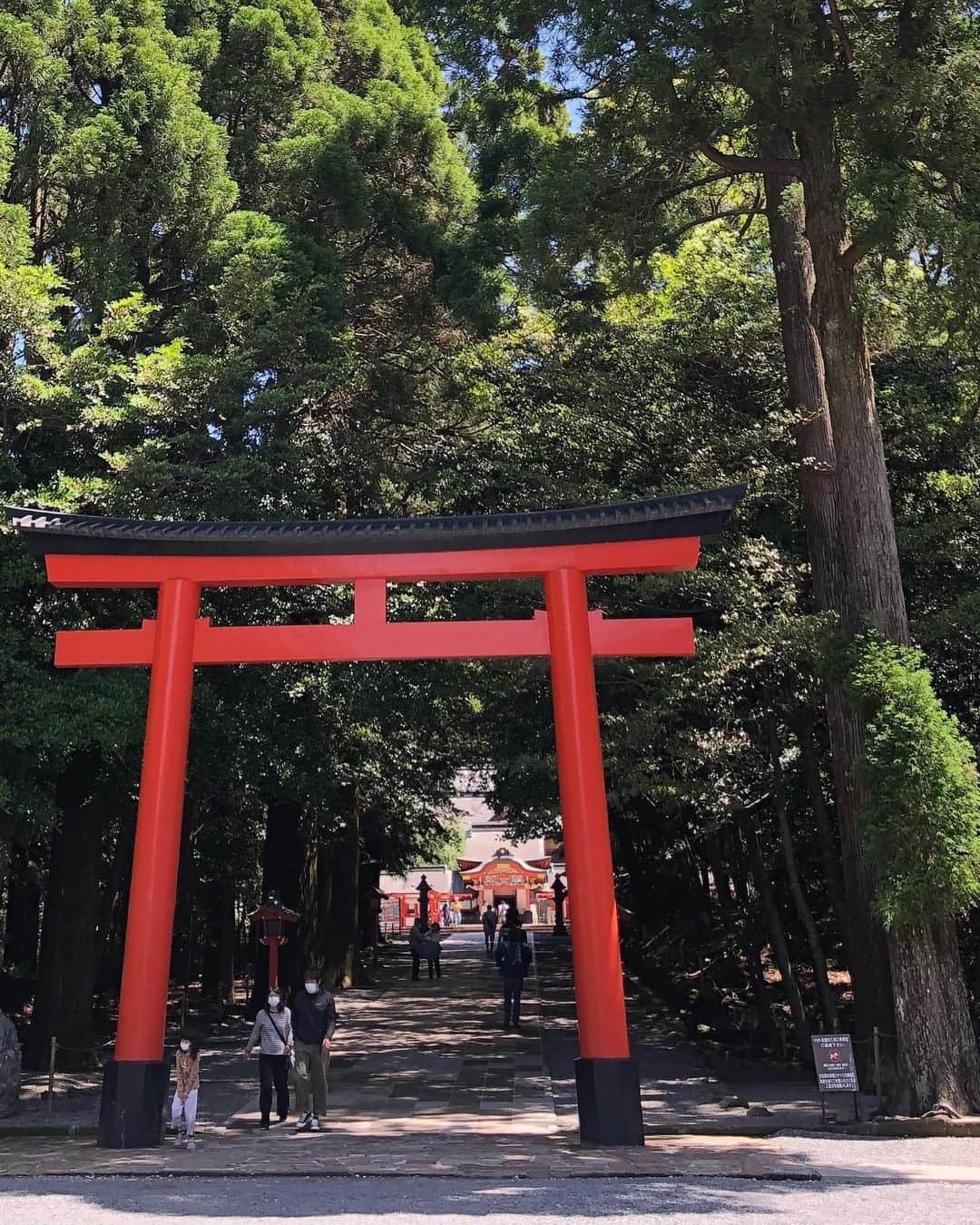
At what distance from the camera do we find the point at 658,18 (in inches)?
458

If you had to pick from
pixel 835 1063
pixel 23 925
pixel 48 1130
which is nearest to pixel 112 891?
pixel 23 925

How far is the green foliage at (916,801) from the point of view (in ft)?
32.0

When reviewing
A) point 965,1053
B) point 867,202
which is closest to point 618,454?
point 867,202

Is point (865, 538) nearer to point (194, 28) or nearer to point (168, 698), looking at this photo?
point (168, 698)

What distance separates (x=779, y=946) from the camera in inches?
625

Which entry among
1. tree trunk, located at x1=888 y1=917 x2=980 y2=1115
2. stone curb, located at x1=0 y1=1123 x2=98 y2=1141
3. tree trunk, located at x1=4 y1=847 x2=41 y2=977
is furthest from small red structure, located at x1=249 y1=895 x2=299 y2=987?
tree trunk, located at x1=888 y1=917 x2=980 y2=1115

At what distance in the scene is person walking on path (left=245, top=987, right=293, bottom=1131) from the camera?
407 inches

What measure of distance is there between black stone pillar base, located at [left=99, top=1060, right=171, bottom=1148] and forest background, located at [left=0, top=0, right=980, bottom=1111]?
3.67 m

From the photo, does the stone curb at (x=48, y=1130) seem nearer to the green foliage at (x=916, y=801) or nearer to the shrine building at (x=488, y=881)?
the green foliage at (x=916, y=801)

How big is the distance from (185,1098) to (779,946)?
9711mm

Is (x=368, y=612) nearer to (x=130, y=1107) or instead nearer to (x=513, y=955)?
(x=130, y=1107)

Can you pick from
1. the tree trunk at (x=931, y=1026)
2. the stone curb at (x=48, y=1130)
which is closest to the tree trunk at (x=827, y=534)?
the tree trunk at (x=931, y=1026)

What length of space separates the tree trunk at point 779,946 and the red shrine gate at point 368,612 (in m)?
6.15

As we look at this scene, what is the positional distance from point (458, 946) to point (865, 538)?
108 feet
